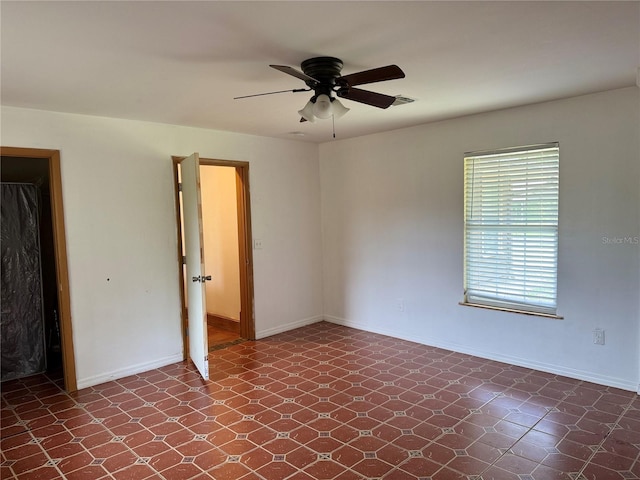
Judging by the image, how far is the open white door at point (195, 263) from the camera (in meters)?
3.77

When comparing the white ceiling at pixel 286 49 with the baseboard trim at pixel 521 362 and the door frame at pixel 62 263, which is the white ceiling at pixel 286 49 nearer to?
the door frame at pixel 62 263

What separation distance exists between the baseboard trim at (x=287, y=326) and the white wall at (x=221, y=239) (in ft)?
1.95

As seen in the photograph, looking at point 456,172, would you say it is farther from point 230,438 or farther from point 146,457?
point 146,457

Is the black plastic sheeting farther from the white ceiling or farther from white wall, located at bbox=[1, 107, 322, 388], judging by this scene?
the white ceiling

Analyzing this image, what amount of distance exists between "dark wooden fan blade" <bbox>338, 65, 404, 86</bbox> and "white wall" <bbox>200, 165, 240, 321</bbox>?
3.17 metres

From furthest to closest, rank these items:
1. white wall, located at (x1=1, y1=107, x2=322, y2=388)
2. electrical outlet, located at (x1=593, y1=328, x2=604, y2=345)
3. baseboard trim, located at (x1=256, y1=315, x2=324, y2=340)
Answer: baseboard trim, located at (x1=256, y1=315, x2=324, y2=340)
white wall, located at (x1=1, y1=107, x2=322, y2=388)
electrical outlet, located at (x1=593, y1=328, x2=604, y2=345)

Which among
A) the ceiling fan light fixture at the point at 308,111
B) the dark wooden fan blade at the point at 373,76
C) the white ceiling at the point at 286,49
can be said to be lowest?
the ceiling fan light fixture at the point at 308,111

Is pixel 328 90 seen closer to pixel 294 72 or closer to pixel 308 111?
pixel 308 111

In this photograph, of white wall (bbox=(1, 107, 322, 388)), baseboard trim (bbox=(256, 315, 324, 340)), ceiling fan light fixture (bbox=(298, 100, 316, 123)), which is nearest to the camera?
ceiling fan light fixture (bbox=(298, 100, 316, 123))

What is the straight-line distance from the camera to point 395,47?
2334mm

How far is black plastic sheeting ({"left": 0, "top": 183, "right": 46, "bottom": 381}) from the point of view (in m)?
3.99

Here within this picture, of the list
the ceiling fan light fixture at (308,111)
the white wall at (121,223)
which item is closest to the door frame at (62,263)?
Answer: the white wall at (121,223)

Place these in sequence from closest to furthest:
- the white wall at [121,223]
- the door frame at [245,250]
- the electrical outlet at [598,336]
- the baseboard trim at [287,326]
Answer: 1. the electrical outlet at [598,336]
2. the white wall at [121,223]
3. the door frame at [245,250]
4. the baseboard trim at [287,326]

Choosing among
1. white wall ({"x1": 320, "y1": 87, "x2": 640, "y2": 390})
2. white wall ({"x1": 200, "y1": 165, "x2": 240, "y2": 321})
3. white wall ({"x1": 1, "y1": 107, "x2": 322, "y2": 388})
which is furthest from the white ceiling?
white wall ({"x1": 200, "y1": 165, "x2": 240, "y2": 321})
